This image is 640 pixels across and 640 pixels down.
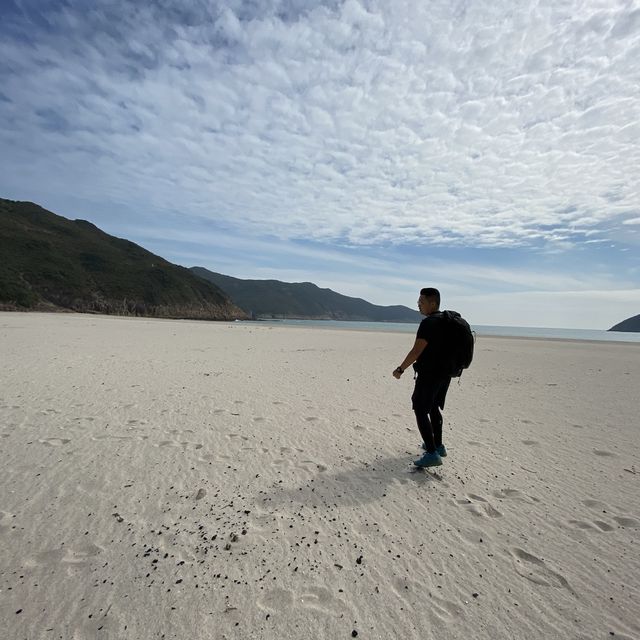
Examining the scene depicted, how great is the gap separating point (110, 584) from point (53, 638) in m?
0.46

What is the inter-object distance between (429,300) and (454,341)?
658mm

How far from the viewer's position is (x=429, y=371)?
4672 millimetres

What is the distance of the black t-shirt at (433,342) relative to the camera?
459cm

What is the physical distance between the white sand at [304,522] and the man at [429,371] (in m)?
0.44

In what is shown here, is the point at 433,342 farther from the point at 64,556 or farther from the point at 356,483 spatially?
the point at 64,556

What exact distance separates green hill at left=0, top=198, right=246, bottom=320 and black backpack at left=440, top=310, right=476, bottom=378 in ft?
228

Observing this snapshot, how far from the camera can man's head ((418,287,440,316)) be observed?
485 centimetres

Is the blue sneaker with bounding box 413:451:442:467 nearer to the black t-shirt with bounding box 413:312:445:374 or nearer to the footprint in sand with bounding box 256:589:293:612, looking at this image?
the black t-shirt with bounding box 413:312:445:374

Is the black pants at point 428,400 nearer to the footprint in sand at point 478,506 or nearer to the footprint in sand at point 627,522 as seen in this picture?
the footprint in sand at point 478,506

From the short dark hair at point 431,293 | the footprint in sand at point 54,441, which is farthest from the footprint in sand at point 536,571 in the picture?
the footprint in sand at point 54,441

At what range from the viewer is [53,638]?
2.24m

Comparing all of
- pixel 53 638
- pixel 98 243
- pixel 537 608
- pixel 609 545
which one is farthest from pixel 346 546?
pixel 98 243

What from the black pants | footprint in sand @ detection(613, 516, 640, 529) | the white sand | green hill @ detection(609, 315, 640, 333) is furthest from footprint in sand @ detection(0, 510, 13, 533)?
green hill @ detection(609, 315, 640, 333)

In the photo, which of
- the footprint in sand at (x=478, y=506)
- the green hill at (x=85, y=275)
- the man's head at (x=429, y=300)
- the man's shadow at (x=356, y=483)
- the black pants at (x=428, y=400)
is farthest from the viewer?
the green hill at (x=85, y=275)
